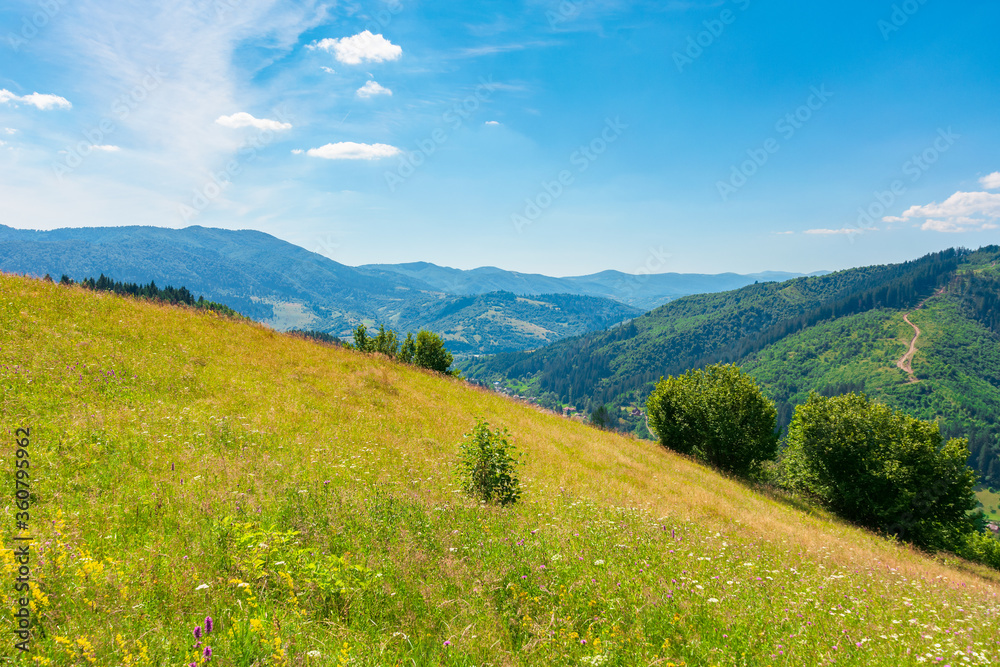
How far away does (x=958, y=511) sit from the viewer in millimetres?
A: 30734

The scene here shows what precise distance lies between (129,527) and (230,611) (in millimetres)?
2883

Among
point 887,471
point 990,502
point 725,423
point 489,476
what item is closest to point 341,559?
point 489,476

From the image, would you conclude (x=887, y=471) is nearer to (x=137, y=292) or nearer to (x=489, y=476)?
(x=489, y=476)

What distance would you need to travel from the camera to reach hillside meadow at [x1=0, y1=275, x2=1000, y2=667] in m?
4.64

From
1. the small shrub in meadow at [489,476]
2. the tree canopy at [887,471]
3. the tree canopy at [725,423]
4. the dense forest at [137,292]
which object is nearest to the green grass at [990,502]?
the tree canopy at [887,471]

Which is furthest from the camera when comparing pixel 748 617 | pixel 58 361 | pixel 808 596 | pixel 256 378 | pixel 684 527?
pixel 256 378

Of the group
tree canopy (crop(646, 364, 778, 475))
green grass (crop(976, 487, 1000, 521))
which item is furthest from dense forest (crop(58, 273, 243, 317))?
green grass (crop(976, 487, 1000, 521))

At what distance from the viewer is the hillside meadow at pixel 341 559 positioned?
464cm

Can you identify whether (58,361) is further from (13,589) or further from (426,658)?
(426,658)

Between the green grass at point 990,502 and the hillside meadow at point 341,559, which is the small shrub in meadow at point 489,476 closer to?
the hillside meadow at point 341,559

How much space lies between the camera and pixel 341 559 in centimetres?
Result: 570

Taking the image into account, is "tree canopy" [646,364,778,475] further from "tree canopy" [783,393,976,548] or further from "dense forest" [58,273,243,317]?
"dense forest" [58,273,243,317]

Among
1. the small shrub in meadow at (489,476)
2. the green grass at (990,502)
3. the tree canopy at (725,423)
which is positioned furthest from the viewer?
the green grass at (990,502)

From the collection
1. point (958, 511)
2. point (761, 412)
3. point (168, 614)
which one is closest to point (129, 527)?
point (168, 614)
